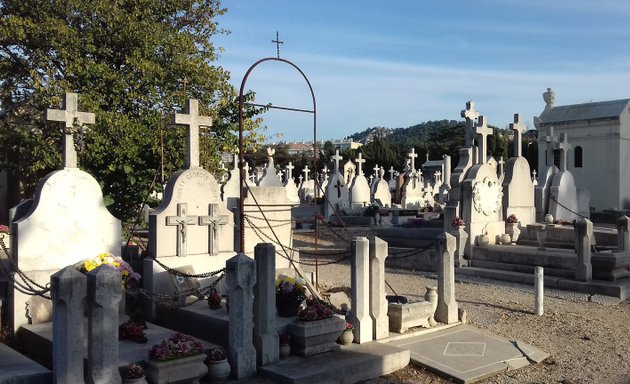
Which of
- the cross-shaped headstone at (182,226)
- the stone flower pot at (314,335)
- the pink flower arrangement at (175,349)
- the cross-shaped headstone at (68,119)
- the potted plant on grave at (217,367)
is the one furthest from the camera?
the cross-shaped headstone at (182,226)

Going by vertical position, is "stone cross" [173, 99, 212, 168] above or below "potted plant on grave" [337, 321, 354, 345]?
above

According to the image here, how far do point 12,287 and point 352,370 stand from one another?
4.83 meters

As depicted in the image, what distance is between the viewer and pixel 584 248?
39.5 feet

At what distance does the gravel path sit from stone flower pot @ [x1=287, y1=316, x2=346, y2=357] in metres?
0.77

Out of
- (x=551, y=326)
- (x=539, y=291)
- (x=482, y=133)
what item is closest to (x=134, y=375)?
(x=551, y=326)

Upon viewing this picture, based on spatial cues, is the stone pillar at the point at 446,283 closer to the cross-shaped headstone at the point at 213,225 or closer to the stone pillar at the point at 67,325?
the cross-shaped headstone at the point at 213,225

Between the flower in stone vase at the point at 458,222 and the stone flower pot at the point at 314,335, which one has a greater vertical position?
the flower in stone vase at the point at 458,222

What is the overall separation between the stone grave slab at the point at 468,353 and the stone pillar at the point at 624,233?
6.90m

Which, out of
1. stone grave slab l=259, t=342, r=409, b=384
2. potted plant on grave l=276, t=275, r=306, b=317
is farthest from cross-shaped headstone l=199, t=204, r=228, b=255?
stone grave slab l=259, t=342, r=409, b=384

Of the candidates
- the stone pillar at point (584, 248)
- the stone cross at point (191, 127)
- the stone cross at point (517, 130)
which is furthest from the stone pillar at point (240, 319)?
the stone cross at point (517, 130)

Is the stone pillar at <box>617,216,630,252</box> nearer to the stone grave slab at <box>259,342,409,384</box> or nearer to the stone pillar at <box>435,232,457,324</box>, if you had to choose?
the stone pillar at <box>435,232,457,324</box>

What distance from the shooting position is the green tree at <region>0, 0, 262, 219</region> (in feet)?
41.8

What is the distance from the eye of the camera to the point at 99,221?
8.62 metres

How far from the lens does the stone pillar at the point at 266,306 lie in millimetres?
6434
